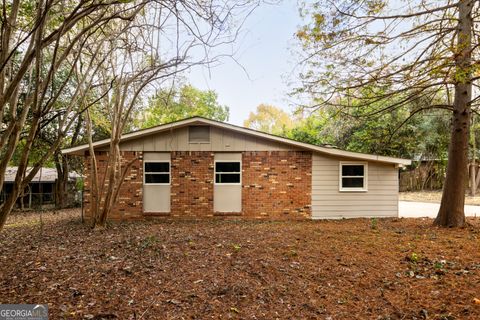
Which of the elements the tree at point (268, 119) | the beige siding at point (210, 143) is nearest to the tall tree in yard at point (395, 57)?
the beige siding at point (210, 143)

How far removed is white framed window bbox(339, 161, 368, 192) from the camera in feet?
34.5

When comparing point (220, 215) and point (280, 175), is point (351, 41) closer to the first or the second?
point (280, 175)

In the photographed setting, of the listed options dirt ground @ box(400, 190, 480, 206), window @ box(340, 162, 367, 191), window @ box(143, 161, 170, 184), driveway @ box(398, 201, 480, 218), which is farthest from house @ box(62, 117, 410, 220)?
dirt ground @ box(400, 190, 480, 206)

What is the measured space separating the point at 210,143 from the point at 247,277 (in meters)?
6.86

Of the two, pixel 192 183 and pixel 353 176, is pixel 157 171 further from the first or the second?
pixel 353 176

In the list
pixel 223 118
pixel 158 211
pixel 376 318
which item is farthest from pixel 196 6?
pixel 223 118

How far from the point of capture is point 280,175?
1031 cm

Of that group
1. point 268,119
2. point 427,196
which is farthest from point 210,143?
point 268,119

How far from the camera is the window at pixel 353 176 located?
10523 mm

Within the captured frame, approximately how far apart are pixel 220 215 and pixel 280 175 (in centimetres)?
257

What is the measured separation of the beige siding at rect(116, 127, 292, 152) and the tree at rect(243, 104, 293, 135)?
86.8 feet

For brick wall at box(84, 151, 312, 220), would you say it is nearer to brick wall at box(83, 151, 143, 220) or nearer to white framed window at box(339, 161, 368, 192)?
brick wall at box(83, 151, 143, 220)

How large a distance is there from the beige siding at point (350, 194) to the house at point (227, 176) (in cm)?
4

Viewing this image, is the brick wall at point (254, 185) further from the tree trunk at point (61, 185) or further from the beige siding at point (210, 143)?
the tree trunk at point (61, 185)
